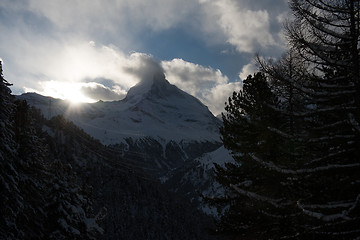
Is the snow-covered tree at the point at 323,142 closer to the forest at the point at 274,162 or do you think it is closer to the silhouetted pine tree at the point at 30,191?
the forest at the point at 274,162

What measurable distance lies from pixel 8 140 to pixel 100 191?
123 metres

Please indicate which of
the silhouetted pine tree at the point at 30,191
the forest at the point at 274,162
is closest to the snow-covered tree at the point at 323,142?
the forest at the point at 274,162

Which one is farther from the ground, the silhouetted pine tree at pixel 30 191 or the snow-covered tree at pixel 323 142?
the snow-covered tree at pixel 323 142

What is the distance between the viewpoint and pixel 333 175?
501cm

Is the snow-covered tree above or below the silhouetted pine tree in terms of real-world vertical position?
above

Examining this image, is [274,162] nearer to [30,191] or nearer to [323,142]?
[323,142]

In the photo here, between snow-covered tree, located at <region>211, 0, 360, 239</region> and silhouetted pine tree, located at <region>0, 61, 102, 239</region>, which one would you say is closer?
snow-covered tree, located at <region>211, 0, 360, 239</region>

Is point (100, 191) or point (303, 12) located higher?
point (303, 12)

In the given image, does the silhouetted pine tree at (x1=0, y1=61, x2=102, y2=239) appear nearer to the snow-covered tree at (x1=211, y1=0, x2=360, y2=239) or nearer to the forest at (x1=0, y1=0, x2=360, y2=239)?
the forest at (x1=0, y1=0, x2=360, y2=239)

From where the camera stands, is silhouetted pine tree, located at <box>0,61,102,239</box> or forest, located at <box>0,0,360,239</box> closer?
forest, located at <box>0,0,360,239</box>

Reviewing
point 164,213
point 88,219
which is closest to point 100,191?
point 164,213

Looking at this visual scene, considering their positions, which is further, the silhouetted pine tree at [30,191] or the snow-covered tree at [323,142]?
the silhouetted pine tree at [30,191]

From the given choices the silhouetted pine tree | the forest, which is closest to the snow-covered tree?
the forest

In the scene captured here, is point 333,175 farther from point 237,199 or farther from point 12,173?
point 12,173
